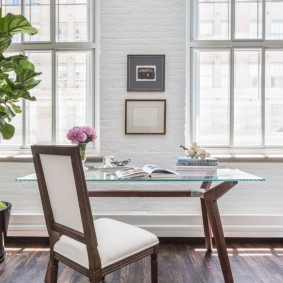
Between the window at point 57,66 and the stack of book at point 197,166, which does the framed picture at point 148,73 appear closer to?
the window at point 57,66

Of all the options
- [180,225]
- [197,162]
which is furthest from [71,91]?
[180,225]

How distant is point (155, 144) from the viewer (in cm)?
310

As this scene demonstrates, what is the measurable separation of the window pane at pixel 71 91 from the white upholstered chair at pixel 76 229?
1.63m

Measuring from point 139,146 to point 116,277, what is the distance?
48.1 inches

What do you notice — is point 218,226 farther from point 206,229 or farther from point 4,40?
point 4,40

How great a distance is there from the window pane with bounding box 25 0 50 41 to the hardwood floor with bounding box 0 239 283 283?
2.06 m

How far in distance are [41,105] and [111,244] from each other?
206 cm

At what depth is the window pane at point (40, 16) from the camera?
328 cm

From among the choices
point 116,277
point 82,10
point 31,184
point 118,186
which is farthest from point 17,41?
point 116,277

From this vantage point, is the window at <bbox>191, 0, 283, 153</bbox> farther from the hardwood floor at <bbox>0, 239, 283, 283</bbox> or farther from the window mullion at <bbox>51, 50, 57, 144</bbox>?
the window mullion at <bbox>51, 50, 57, 144</bbox>

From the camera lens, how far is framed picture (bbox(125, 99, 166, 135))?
3.08 m

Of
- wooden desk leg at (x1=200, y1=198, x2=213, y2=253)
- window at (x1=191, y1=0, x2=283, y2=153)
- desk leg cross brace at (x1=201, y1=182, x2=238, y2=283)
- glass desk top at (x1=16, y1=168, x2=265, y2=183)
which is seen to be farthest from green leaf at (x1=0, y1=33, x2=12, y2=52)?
wooden desk leg at (x1=200, y1=198, x2=213, y2=253)

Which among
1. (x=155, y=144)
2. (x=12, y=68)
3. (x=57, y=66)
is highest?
(x=57, y=66)

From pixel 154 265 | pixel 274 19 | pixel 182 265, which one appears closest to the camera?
pixel 154 265
